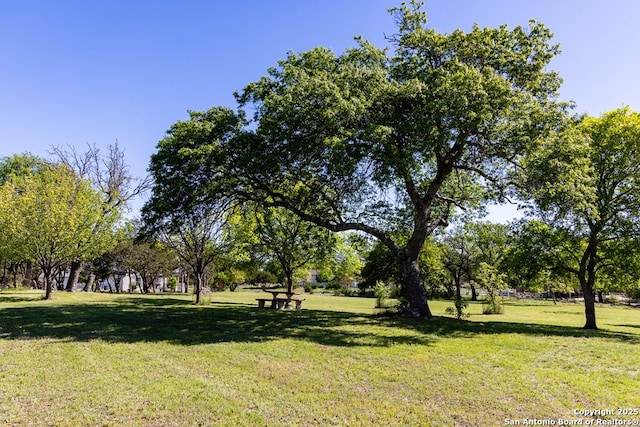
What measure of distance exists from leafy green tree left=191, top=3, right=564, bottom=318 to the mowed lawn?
5.83m

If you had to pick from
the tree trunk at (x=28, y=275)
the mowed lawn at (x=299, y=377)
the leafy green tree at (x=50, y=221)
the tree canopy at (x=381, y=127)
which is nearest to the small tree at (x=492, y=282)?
the tree canopy at (x=381, y=127)

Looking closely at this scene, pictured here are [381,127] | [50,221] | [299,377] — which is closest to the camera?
[299,377]

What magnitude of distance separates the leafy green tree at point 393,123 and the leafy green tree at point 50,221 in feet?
36.7

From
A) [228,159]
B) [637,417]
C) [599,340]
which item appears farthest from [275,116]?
[599,340]

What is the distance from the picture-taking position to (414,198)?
55.7 feet

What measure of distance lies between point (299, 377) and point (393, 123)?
31.1ft

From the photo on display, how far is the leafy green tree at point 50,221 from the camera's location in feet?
70.0

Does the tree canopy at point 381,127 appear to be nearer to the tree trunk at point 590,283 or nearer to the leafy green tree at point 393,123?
the leafy green tree at point 393,123

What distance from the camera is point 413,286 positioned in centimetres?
1678

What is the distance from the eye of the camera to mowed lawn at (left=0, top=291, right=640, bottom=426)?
5.44 m

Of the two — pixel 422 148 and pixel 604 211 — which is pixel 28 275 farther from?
pixel 604 211

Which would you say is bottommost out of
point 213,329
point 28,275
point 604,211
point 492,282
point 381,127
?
point 213,329

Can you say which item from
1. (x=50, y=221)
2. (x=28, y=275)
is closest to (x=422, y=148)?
(x=50, y=221)

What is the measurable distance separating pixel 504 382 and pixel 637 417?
1923 mm
